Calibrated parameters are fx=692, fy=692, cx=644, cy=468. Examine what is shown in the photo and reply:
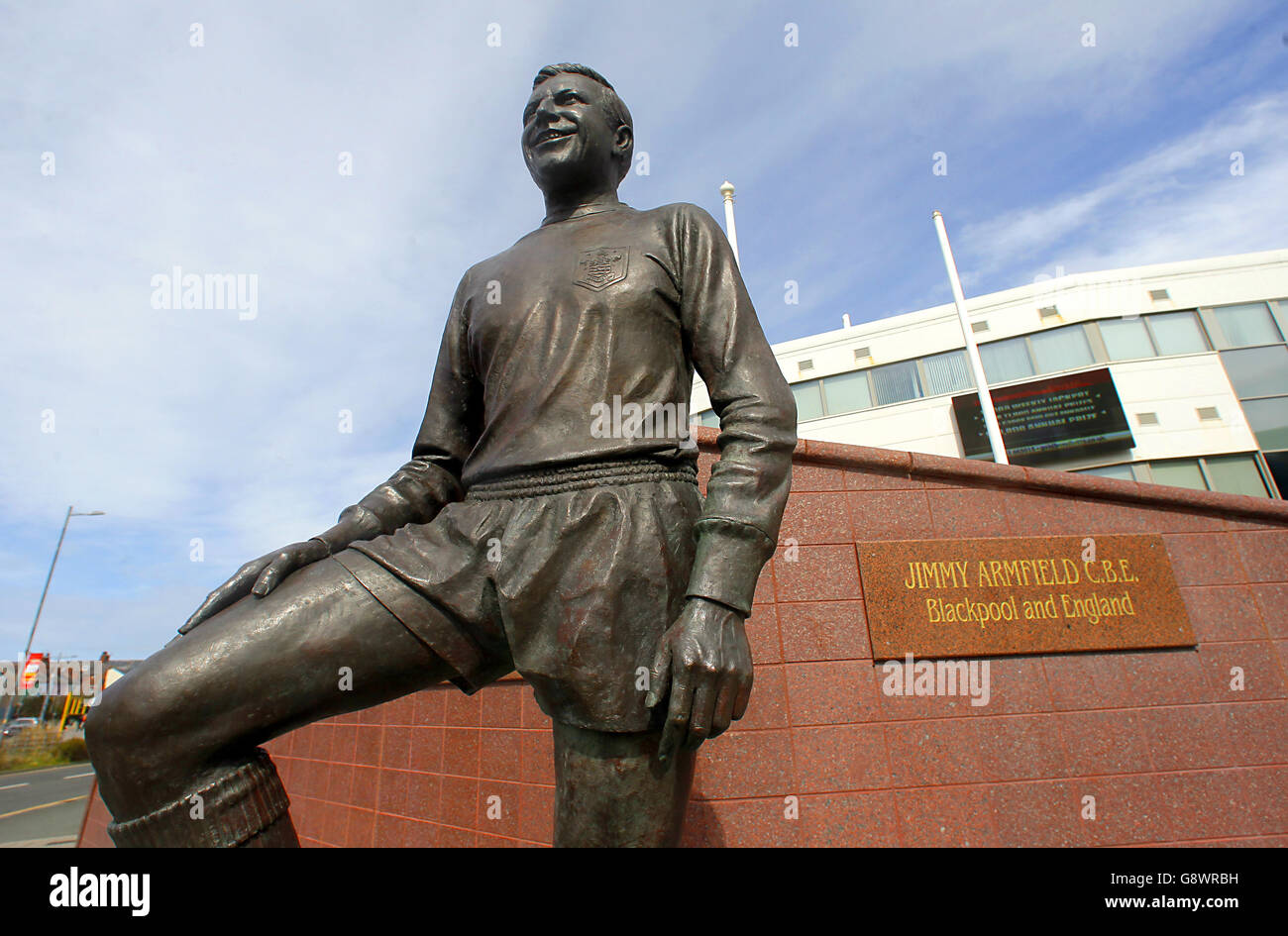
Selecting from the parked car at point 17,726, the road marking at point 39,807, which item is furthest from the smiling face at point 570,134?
the parked car at point 17,726

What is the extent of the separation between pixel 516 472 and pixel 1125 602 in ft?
14.4

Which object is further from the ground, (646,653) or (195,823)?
(646,653)

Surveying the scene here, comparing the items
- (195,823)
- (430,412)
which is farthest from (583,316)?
(195,823)

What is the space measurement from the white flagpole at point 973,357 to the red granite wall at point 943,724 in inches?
440

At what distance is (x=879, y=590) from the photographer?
4.29m

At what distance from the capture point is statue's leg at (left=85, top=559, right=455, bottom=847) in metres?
1.21

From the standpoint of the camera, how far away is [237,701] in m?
1.27

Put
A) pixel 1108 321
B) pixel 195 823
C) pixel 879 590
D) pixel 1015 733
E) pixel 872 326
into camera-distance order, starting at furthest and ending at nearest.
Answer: pixel 872 326 < pixel 1108 321 < pixel 879 590 < pixel 1015 733 < pixel 195 823

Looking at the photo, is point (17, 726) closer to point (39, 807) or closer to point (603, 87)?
point (39, 807)

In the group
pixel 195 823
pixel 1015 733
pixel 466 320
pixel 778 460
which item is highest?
pixel 466 320

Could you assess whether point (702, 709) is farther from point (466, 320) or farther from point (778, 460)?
point (466, 320)

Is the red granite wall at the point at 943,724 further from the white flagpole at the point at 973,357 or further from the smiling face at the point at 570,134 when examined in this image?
the white flagpole at the point at 973,357

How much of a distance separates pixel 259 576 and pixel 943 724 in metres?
3.79

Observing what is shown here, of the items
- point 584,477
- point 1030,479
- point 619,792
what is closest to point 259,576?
point 584,477
